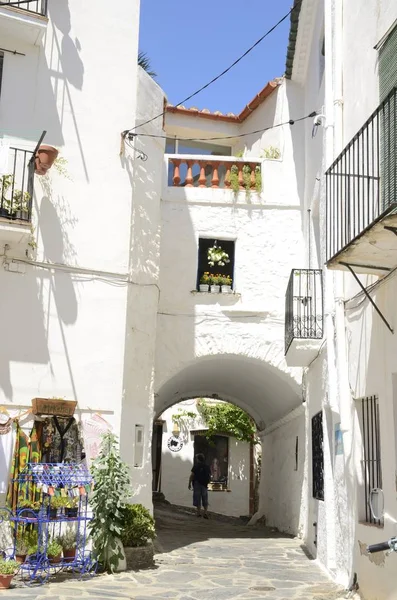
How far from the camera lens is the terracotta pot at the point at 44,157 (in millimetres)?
10703

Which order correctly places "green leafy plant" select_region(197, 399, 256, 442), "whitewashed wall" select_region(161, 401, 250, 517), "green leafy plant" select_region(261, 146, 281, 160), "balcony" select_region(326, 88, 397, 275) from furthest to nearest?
"whitewashed wall" select_region(161, 401, 250, 517), "green leafy plant" select_region(197, 399, 256, 442), "green leafy plant" select_region(261, 146, 281, 160), "balcony" select_region(326, 88, 397, 275)

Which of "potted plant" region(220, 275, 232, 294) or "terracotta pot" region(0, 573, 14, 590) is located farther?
"potted plant" region(220, 275, 232, 294)

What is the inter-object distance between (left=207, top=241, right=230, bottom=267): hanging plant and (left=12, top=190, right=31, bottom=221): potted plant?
4.42 m

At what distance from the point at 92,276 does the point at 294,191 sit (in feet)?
16.5

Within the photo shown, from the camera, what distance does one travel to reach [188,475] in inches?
886

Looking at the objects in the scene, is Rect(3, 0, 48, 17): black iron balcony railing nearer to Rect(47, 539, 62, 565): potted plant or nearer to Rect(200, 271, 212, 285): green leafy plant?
Rect(200, 271, 212, 285): green leafy plant

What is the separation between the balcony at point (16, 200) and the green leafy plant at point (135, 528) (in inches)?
176

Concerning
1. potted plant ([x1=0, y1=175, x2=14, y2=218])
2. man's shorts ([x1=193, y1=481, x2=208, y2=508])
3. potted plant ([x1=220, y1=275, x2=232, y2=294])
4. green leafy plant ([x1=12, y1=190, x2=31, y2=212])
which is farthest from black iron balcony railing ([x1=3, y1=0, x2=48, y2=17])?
man's shorts ([x1=193, y1=481, x2=208, y2=508])

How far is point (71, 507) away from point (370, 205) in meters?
5.93

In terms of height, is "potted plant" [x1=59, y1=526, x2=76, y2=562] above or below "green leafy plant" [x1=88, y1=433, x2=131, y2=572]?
below

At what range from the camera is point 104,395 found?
10.9 meters

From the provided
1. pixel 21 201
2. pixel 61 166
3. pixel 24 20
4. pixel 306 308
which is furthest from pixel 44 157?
pixel 306 308

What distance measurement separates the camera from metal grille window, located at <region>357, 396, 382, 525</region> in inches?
306

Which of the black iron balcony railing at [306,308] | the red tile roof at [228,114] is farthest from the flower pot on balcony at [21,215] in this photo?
the red tile roof at [228,114]
